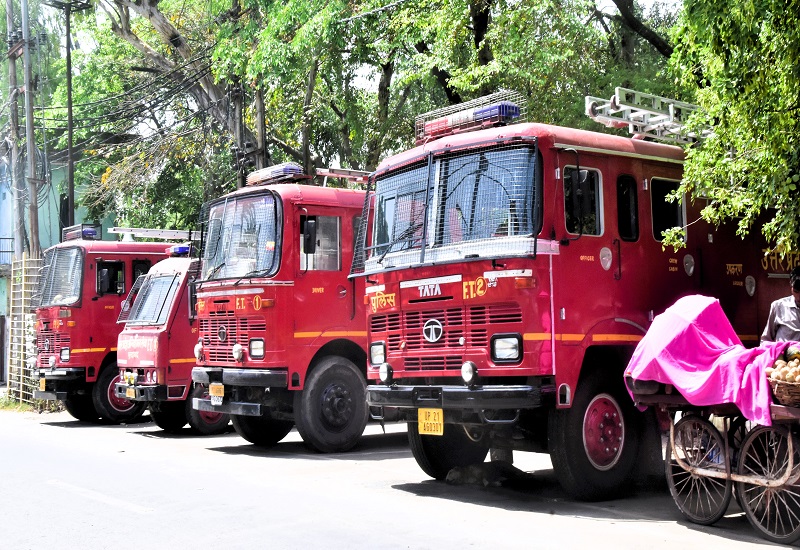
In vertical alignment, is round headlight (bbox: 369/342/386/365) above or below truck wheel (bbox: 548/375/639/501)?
above

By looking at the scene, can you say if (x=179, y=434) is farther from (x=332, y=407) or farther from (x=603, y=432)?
(x=603, y=432)

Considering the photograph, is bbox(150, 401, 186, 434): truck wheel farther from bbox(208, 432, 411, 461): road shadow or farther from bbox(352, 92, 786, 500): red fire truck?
bbox(352, 92, 786, 500): red fire truck

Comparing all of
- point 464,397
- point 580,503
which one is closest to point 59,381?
point 464,397

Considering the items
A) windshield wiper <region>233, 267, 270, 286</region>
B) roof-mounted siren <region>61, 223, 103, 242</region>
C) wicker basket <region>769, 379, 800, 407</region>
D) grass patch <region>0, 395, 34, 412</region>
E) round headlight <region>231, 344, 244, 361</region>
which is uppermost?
roof-mounted siren <region>61, 223, 103, 242</region>

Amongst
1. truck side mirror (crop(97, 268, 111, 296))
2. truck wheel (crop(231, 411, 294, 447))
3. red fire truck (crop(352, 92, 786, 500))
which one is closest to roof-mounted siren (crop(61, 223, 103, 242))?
truck side mirror (crop(97, 268, 111, 296))

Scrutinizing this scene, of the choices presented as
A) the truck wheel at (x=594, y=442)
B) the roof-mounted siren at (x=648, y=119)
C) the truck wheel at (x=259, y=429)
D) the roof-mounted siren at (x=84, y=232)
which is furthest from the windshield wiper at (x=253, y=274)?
the roof-mounted siren at (x=84, y=232)

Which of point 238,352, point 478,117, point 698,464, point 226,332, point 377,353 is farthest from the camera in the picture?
point 226,332

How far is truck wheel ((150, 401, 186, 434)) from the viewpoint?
16.1 metres

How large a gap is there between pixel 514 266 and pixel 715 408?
2060 mm

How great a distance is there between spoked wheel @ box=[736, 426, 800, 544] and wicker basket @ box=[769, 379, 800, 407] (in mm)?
281

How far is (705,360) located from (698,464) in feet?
2.76

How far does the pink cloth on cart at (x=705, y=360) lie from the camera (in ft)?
23.3

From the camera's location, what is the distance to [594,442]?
A: 8.95m

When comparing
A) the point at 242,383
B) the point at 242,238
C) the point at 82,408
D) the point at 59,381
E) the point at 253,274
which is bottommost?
the point at 82,408
